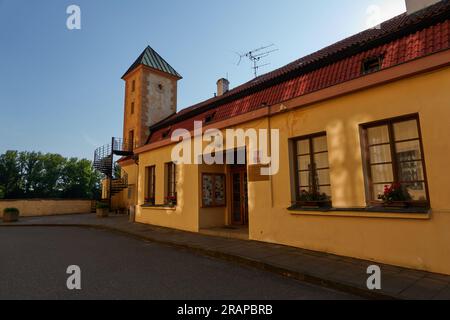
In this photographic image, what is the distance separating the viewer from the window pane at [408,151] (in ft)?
16.6

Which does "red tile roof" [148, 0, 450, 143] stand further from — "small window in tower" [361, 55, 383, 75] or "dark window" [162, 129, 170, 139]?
"dark window" [162, 129, 170, 139]

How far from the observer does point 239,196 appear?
1038 cm

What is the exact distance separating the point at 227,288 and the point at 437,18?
21.7 ft

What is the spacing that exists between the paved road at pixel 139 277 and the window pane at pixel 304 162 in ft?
9.74


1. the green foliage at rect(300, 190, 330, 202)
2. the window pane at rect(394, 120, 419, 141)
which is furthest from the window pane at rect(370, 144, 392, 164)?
the green foliage at rect(300, 190, 330, 202)

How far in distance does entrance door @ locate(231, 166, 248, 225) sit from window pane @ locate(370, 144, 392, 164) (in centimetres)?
510

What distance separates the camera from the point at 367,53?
20.4 ft

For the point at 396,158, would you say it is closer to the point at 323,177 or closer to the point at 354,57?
the point at 323,177

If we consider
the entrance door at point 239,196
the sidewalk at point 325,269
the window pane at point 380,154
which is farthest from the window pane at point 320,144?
the entrance door at point 239,196

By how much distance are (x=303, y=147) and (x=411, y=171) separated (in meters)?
2.47

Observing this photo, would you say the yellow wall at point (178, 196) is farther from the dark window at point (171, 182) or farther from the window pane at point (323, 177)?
the window pane at point (323, 177)
